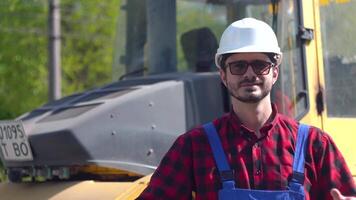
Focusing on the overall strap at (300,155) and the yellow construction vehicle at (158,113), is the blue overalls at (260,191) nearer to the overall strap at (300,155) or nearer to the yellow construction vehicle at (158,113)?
the overall strap at (300,155)

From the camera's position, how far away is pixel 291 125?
11.6 feet

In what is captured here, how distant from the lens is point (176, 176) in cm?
349

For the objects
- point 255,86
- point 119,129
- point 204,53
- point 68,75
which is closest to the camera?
point 255,86

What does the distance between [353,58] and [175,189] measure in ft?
7.01

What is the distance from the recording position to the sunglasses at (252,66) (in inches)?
135

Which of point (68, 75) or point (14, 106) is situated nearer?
point (14, 106)

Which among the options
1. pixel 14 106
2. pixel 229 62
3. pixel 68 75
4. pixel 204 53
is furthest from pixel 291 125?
pixel 68 75

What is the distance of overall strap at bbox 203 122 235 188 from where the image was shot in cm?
336

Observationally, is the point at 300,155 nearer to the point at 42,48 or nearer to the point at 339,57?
the point at 339,57

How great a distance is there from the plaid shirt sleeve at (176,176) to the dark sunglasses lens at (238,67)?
1.02ft

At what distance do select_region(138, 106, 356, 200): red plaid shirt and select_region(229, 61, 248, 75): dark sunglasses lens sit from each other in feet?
0.53

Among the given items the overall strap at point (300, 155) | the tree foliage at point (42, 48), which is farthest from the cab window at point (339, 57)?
the tree foliage at point (42, 48)

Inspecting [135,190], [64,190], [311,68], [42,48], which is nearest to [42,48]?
[42,48]

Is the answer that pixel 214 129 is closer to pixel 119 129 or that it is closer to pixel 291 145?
pixel 291 145
